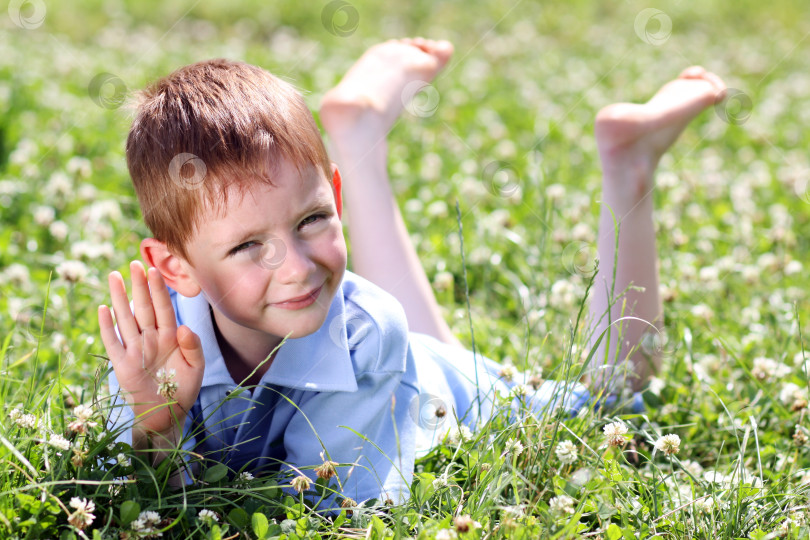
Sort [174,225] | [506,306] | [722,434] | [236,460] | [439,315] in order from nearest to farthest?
1. [174,225]
2. [236,460]
3. [722,434]
4. [439,315]
5. [506,306]

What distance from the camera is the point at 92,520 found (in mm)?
1470

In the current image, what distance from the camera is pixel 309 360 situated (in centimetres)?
181

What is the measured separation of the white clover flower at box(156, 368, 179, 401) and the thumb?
0.04 m

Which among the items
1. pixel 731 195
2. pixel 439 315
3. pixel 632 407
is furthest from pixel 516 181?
pixel 632 407

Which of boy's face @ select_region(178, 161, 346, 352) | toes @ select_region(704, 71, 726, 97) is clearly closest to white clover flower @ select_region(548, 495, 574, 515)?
boy's face @ select_region(178, 161, 346, 352)

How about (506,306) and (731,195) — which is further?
(731,195)

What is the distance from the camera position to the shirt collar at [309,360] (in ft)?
5.86

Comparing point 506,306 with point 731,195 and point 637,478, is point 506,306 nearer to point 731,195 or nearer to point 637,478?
point 637,478

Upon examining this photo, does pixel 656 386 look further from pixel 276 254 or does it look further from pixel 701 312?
pixel 276 254

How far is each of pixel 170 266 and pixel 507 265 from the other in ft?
5.15

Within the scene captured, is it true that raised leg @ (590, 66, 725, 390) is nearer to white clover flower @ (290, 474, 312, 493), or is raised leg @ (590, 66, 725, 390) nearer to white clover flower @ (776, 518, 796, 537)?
white clover flower @ (776, 518, 796, 537)

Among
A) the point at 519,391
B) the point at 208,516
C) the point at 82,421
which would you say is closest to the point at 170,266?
the point at 82,421

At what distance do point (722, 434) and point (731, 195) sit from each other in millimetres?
1939

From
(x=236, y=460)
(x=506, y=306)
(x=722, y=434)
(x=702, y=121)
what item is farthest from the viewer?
(x=702, y=121)
